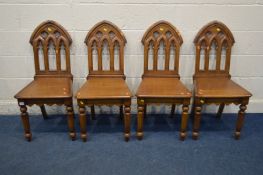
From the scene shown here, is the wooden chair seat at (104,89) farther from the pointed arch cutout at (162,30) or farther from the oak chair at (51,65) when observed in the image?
the pointed arch cutout at (162,30)

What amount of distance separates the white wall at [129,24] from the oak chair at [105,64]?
103mm

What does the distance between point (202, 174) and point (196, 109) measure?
551 millimetres

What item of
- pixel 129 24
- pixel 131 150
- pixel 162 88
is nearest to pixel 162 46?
pixel 129 24

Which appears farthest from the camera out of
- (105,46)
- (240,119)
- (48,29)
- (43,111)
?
(43,111)

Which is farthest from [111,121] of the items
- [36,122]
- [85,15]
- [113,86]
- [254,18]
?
[254,18]

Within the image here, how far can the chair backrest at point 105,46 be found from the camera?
2498 millimetres

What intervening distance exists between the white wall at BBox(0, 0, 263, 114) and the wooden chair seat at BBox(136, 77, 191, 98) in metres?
0.28

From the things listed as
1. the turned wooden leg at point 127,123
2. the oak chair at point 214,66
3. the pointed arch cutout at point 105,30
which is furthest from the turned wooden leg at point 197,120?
the pointed arch cutout at point 105,30

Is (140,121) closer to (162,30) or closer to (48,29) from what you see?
(162,30)

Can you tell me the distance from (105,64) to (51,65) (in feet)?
1.72

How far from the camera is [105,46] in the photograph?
262cm

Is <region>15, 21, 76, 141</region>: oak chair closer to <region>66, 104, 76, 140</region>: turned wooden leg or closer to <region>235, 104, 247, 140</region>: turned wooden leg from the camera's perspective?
<region>66, 104, 76, 140</region>: turned wooden leg

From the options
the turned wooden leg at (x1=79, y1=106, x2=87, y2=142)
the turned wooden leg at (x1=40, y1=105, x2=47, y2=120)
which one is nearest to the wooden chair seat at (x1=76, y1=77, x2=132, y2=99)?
the turned wooden leg at (x1=79, y1=106, x2=87, y2=142)

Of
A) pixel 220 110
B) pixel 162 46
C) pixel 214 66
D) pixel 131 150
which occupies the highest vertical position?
pixel 162 46
